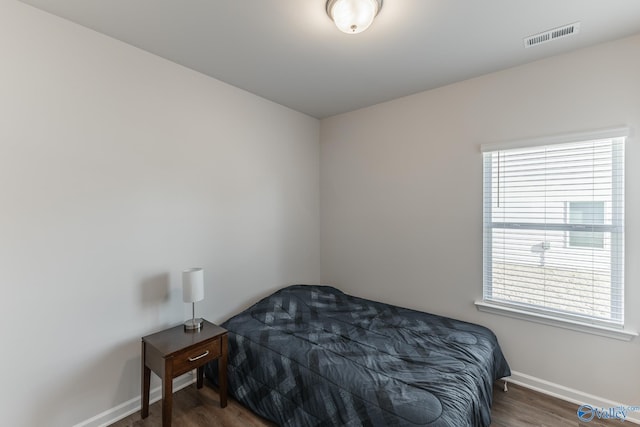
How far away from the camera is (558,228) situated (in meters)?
2.14

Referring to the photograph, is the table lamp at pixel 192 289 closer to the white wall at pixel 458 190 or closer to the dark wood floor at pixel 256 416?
the dark wood floor at pixel 256 416

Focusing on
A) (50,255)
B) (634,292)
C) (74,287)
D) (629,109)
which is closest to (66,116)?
(50,255)

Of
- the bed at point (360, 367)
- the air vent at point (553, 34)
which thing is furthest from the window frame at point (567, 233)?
the air vent at point (553, 34)

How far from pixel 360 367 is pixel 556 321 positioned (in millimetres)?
1592

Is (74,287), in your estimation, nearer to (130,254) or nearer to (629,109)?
(130,254)

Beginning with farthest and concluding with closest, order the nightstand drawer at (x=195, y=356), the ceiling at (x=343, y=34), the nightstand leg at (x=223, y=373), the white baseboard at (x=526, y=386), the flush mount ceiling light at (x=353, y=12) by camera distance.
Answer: the nightstand leg at (x=223, y=373), the white baseboard at (x=526, y=386), the nightstand drawer at (x=195, y=356), the ceiling at (x=343, y=34), the flush mount ceiling light at (x=353, y=12)

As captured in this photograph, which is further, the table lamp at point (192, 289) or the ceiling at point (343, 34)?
the table lamp at point (192, 289)

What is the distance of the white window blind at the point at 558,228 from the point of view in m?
A: 1.96

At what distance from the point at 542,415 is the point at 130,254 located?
10.2 feet

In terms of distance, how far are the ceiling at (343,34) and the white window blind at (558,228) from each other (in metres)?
0.72

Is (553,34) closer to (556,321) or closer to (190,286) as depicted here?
(556,321)

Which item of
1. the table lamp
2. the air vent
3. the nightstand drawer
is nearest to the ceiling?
the air vent

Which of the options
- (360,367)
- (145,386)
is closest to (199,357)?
(145,386)

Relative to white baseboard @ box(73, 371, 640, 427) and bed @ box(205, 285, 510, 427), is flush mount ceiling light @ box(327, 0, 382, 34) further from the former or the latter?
white baseboard @ box(73, 371, 640, 427)
